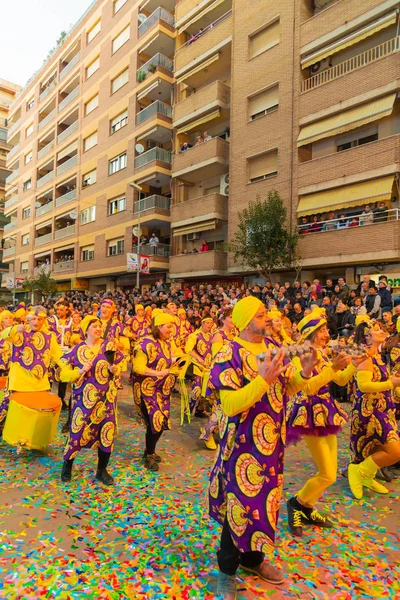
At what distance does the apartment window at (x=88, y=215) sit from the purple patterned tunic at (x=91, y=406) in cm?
2952

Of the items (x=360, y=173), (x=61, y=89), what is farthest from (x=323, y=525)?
(x=61, y=89)

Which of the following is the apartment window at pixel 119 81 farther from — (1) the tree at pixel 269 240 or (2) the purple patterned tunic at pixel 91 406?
(2) the purple patterned tunic at pixel 91 406

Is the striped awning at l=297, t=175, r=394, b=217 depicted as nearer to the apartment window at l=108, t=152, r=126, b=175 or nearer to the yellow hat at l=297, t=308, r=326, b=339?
the yellow hat at l=297, t=308, r=326, b=339

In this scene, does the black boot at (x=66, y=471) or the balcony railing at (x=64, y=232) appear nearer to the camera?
the black boot at (x=66, y=471)

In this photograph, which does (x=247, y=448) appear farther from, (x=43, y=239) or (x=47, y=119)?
(x=47, y=119)

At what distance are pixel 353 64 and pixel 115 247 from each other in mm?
18775

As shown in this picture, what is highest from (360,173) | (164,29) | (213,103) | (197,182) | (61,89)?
(61,89)

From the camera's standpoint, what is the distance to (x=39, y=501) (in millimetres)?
4238

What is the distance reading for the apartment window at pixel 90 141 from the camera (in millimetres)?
33619

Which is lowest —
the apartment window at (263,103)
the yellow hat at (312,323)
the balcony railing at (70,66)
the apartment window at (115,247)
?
the yellow hat at (312,323)

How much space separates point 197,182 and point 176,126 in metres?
3.71

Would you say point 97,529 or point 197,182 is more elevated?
point 197,182

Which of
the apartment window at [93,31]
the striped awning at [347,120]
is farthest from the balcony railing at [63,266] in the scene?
the striped awning at [347,120]

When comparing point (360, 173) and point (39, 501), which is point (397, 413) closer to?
point (39, 501)
